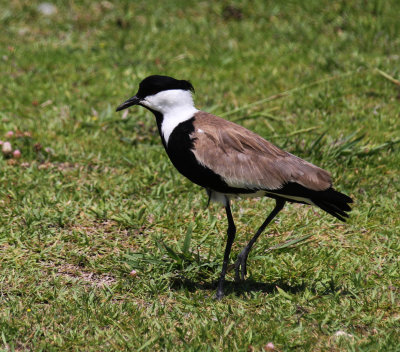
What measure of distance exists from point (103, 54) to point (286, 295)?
479 cm

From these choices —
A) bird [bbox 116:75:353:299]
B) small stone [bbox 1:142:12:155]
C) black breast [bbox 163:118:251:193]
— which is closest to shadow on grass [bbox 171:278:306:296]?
bird [bbox 116:75:353:299]

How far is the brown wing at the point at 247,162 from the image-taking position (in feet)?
13.0

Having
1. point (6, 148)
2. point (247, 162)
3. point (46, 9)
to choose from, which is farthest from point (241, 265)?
point (46, 9)

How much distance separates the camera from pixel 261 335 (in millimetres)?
3578

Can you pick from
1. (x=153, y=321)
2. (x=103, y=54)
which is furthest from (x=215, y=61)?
(x=153, y=321)

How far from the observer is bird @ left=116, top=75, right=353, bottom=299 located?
3.95m

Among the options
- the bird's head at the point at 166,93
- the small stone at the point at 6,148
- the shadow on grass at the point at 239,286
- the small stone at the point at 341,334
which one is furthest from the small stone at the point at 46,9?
the small stone at the point at 341,334

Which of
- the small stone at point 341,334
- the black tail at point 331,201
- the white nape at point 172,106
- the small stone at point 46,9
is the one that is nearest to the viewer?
the small stone at point 341,334

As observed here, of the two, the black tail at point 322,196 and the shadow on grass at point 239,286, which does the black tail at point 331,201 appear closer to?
the black tail at point 322,196

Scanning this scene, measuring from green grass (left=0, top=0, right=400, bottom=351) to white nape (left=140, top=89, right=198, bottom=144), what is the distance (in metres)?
0.80

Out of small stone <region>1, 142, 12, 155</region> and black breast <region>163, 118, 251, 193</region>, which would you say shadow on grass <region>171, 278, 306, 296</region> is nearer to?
black breast <region>163, 118, 251, 193</region>

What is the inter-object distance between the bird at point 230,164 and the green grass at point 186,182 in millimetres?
497

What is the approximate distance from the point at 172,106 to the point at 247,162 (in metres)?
0.63

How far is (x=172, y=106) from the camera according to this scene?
166 inches
